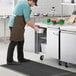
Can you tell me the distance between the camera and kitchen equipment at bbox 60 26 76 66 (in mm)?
4715

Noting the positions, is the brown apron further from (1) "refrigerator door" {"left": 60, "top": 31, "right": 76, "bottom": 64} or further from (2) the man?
(1) "refrigerator door" {"left": 60, "top": 31, "right": 76, "bottom": 64}

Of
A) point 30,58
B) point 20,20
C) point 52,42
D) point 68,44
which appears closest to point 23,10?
point 20,20

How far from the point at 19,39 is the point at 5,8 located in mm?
3091

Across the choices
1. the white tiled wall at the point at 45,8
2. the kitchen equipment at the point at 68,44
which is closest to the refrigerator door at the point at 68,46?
the kitchen equipment at the point at 68,44

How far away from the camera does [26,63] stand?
5.18 meters

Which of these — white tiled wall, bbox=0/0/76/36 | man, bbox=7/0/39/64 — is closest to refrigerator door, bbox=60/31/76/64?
man, bbox=7/0/39/64

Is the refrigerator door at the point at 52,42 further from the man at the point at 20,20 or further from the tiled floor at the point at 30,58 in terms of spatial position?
the man at the point at 20,20

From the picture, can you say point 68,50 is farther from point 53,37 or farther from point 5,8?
point 5,8

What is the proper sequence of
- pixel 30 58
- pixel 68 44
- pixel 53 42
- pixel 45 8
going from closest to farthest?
pixel 68 44
pixel 53 42
pixel 30 58
pixel 45 8

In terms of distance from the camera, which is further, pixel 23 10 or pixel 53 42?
pixel 53 42

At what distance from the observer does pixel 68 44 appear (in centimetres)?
480

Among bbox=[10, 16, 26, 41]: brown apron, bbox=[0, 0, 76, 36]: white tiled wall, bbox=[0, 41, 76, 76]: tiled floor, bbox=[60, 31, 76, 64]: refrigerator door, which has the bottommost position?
bbox=[0, 41, 76, 76]: tiled floor

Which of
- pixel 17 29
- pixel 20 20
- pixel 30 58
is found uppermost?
pixel 20 20

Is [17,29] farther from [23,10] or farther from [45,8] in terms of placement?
[45,8]
